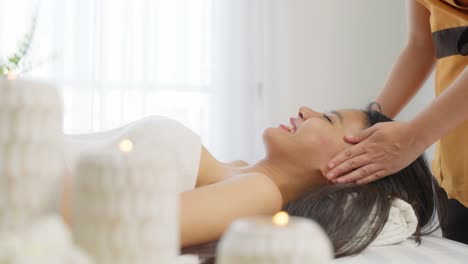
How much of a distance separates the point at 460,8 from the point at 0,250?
1.53 meters

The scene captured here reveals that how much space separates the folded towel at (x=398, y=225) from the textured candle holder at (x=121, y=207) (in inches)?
44.3

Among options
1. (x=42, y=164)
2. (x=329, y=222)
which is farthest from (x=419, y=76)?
(x=42, y=164)

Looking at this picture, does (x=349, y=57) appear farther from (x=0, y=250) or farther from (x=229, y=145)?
(x=0, y=250)

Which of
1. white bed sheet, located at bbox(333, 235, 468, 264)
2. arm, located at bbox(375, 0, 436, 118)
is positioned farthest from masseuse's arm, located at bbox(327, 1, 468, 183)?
arm, located at bbox(375, 0, 436, 118)

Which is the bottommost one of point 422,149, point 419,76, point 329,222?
point 329,222

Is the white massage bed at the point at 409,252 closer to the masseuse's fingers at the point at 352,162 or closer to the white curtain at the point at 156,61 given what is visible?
the masseuse's fingers at the point at 352,162

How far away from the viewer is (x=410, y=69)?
2.12 meters

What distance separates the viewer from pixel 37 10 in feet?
11.0

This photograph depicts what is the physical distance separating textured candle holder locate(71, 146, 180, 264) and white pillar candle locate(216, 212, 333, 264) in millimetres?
78

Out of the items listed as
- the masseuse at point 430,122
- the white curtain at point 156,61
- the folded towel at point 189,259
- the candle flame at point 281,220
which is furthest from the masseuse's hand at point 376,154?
the white curtain at point 156,61

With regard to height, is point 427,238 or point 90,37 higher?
point 90,37

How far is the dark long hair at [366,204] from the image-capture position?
151 centimetres

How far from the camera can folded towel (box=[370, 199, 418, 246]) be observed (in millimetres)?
1614

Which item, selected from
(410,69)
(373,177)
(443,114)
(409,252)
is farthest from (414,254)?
(410,69)
